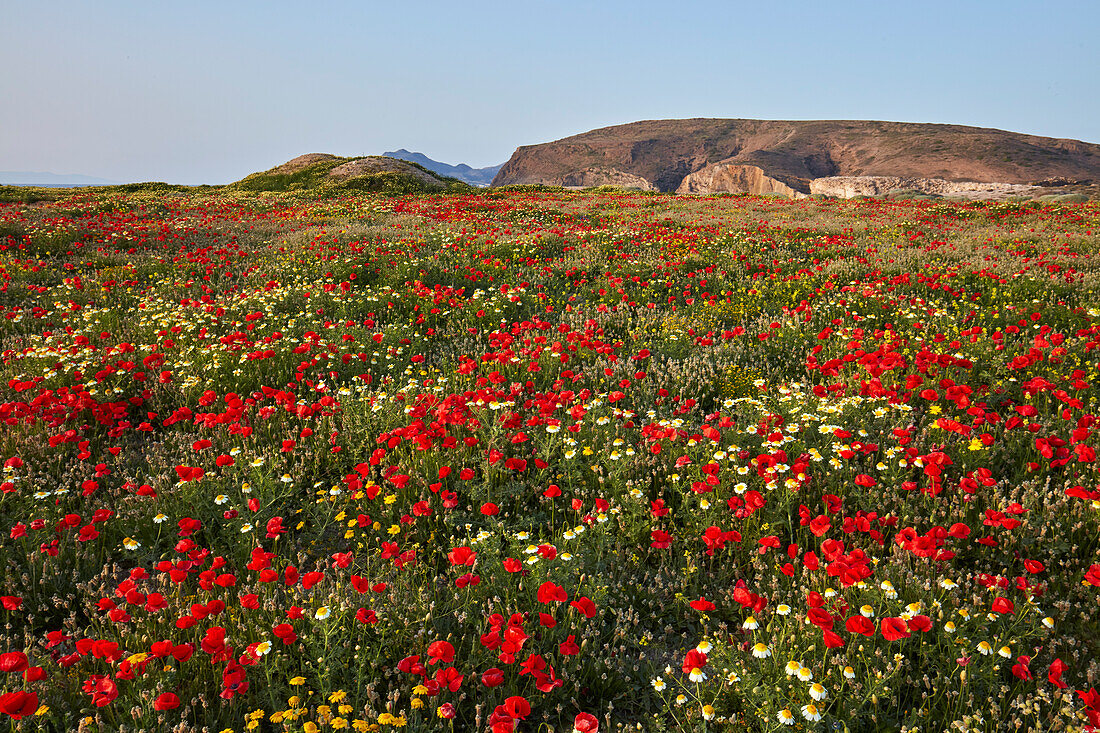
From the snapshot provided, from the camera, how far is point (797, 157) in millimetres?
124125

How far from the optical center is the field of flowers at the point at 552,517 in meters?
2.23

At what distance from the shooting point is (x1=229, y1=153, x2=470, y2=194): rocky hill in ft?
115

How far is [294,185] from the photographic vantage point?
38406mm

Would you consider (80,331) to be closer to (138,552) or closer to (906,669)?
(138,552)

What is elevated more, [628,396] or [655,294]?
[655,294]

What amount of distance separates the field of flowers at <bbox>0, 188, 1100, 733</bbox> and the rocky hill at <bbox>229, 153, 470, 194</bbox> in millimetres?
29100

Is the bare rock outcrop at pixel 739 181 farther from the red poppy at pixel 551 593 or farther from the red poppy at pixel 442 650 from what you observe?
the red poppy at pixel 442 650

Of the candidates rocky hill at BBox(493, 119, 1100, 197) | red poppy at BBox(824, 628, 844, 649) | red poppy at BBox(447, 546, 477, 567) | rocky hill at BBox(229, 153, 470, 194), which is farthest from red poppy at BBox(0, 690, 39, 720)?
rocky hill at BBox(493, 119, 1100, 197)

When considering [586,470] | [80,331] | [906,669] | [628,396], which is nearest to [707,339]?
[628,396]

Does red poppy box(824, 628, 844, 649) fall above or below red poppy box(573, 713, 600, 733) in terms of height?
above

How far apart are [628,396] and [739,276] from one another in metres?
5.76

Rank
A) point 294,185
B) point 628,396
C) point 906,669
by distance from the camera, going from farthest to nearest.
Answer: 1. point 294,185
2. point 628,396
3. point 906,669

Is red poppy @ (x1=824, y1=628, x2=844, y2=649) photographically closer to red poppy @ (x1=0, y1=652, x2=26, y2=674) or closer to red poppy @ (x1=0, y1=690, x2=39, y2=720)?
red poppy @ (x1=0, y1=690, x2=39, y2=720)

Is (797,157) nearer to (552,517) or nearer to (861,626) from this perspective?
(552,517)
